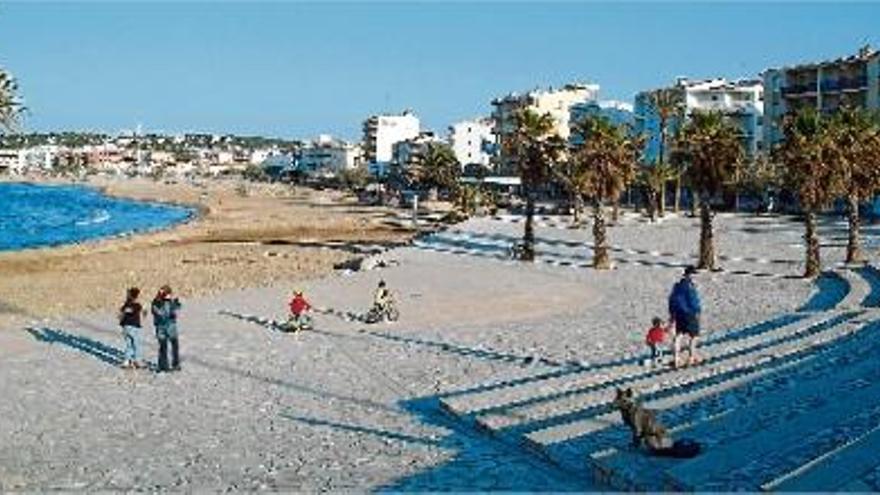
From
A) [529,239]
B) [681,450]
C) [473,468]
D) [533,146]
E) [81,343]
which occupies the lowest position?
[81,343]

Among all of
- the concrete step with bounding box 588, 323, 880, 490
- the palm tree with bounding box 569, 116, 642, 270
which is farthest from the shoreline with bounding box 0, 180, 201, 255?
the concrete step with bounding box 588, 323, 880, 490

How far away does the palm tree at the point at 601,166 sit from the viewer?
40500 millimetres

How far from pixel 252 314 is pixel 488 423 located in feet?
50.5

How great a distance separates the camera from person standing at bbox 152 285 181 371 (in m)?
20.9

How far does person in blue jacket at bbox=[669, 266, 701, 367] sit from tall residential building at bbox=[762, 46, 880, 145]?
6144 cm

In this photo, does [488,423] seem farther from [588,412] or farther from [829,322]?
[829,322]

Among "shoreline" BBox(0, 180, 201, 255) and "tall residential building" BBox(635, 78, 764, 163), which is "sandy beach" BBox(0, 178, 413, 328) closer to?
"shoreline" BBox(0, 180, 201, 255)

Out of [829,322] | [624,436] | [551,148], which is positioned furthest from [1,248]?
[624,436]

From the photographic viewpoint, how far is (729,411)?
14695 millimetres

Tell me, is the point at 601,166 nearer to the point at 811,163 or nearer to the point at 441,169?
the point at 811,163

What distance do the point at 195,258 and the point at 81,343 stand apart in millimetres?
29123

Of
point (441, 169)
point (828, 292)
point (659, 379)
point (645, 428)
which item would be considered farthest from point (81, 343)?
point (441, 169)

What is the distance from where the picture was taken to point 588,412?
51.8 ft

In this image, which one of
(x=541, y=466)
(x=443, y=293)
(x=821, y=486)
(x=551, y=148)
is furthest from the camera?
(x=551, y=148)
